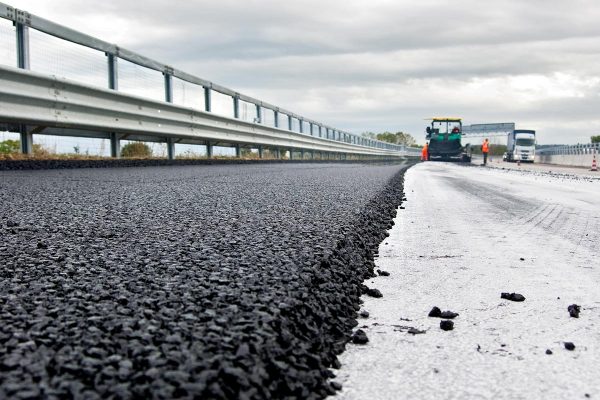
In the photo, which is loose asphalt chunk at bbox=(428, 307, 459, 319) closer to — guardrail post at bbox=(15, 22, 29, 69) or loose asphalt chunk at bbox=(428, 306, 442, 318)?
loose asphalt chunk at bbox=(428, 306, 442, 318)

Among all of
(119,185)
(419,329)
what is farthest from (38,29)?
(419,329)

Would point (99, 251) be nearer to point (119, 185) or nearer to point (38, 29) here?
point (119, 185)

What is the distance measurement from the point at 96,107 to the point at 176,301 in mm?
6208

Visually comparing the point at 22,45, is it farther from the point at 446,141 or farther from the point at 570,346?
the point at 446,141

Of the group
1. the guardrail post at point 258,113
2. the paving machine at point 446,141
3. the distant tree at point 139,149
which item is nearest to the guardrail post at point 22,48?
the distant tree at point 139,149

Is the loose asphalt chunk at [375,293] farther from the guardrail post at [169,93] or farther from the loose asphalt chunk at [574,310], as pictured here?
the guardrail post at [169,93]

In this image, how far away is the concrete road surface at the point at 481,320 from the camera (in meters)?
1.13

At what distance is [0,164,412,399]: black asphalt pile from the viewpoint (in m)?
0.88

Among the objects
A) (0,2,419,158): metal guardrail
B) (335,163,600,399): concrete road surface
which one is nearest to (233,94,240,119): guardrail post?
(0,2,419,158): metal guardrail

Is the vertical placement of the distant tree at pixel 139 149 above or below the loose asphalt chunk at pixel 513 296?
above

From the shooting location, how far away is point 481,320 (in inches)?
61.0

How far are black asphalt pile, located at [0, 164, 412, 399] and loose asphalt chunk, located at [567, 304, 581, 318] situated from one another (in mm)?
581

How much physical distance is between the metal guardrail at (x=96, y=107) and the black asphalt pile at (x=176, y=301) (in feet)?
11.4

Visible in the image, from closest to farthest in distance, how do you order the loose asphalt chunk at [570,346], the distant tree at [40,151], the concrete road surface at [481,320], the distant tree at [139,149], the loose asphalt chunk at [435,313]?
1. the concrete road surface at [481,320]
2. the loose asphalt chunk at [570,346]
3. the loose asphalt chunk at [435,313]
4. the distant tree at [40,151]
5. the distant tree at [139,149]
